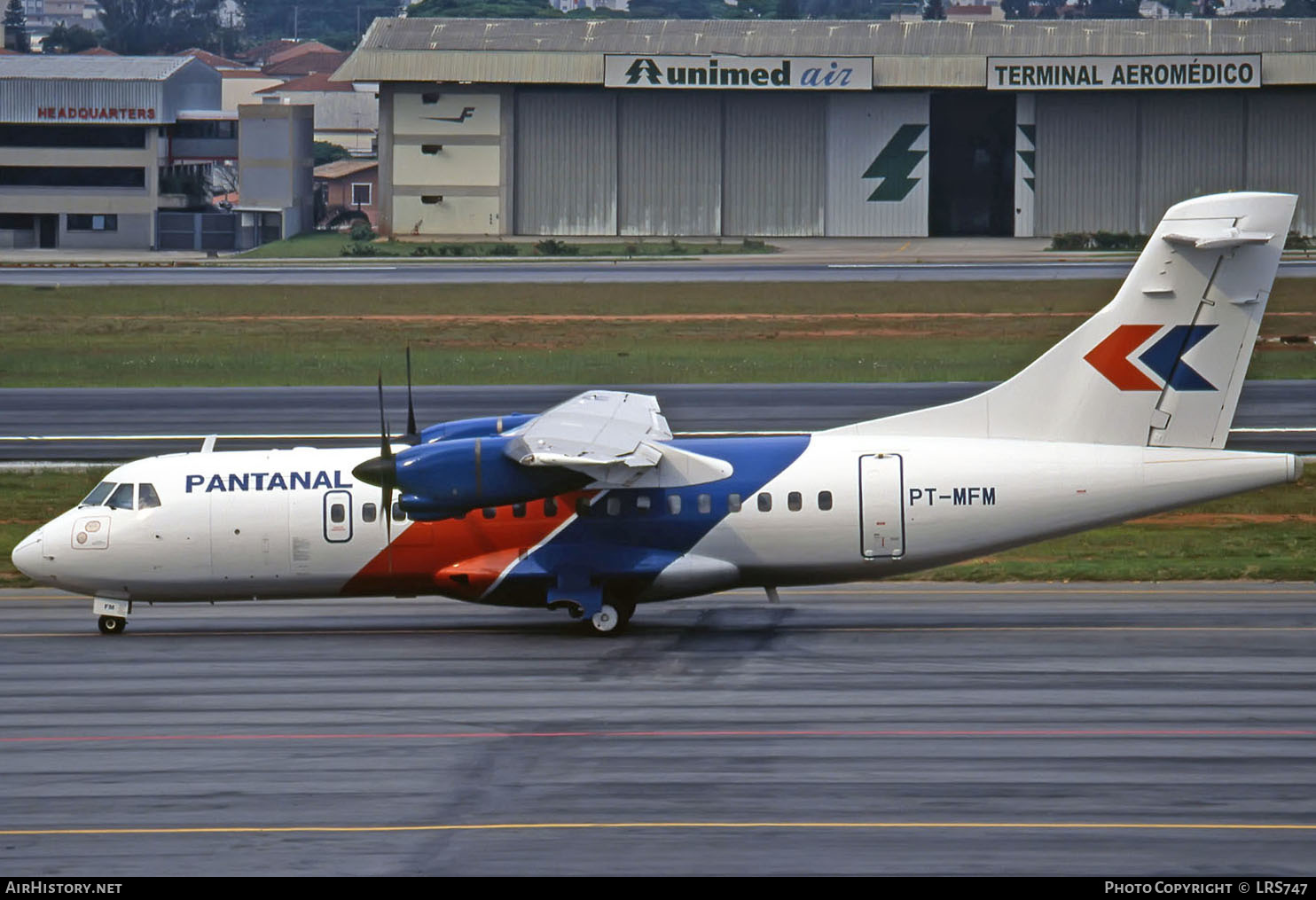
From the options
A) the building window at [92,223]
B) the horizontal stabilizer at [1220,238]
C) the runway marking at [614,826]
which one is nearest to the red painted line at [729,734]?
the runway marking at [614,826]

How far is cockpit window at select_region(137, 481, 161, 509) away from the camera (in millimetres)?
24578

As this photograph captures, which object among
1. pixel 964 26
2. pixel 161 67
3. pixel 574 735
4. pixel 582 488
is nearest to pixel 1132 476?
pixel 582 488

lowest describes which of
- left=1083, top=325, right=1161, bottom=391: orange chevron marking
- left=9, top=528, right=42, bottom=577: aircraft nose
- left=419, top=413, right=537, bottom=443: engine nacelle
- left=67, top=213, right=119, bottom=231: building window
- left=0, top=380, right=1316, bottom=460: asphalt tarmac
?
left=9, top=528, right=42, bottom=577: aircraft nose

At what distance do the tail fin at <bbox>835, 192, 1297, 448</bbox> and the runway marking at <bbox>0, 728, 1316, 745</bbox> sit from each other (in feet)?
21.2

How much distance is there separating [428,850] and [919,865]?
4.42 metres

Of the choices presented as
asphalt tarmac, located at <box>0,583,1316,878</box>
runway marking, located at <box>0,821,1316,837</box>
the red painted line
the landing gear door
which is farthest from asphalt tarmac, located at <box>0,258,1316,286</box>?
runway marking, located at <box>0,821,1316,837</box>

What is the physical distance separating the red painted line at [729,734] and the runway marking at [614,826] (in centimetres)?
308

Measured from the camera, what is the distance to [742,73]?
313 feet

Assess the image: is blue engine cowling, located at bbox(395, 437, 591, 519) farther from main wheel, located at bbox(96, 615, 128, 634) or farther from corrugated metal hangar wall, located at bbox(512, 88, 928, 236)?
corrugated metal hangar wall, located at bbox(512, 88, 928, 236)

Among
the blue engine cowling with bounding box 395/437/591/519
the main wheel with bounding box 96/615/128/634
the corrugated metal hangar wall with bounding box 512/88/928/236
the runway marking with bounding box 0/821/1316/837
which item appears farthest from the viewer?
the corrugated metal hangar wall with bounding box 512/88/928/236

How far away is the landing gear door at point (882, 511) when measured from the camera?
23500 millimetres

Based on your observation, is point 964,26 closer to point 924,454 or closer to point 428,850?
point 924,454

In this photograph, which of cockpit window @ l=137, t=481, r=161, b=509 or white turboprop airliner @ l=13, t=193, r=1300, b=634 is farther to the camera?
cockpit window @ l=137, t=481, r=161, b=509

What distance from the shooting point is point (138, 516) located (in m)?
24.5
